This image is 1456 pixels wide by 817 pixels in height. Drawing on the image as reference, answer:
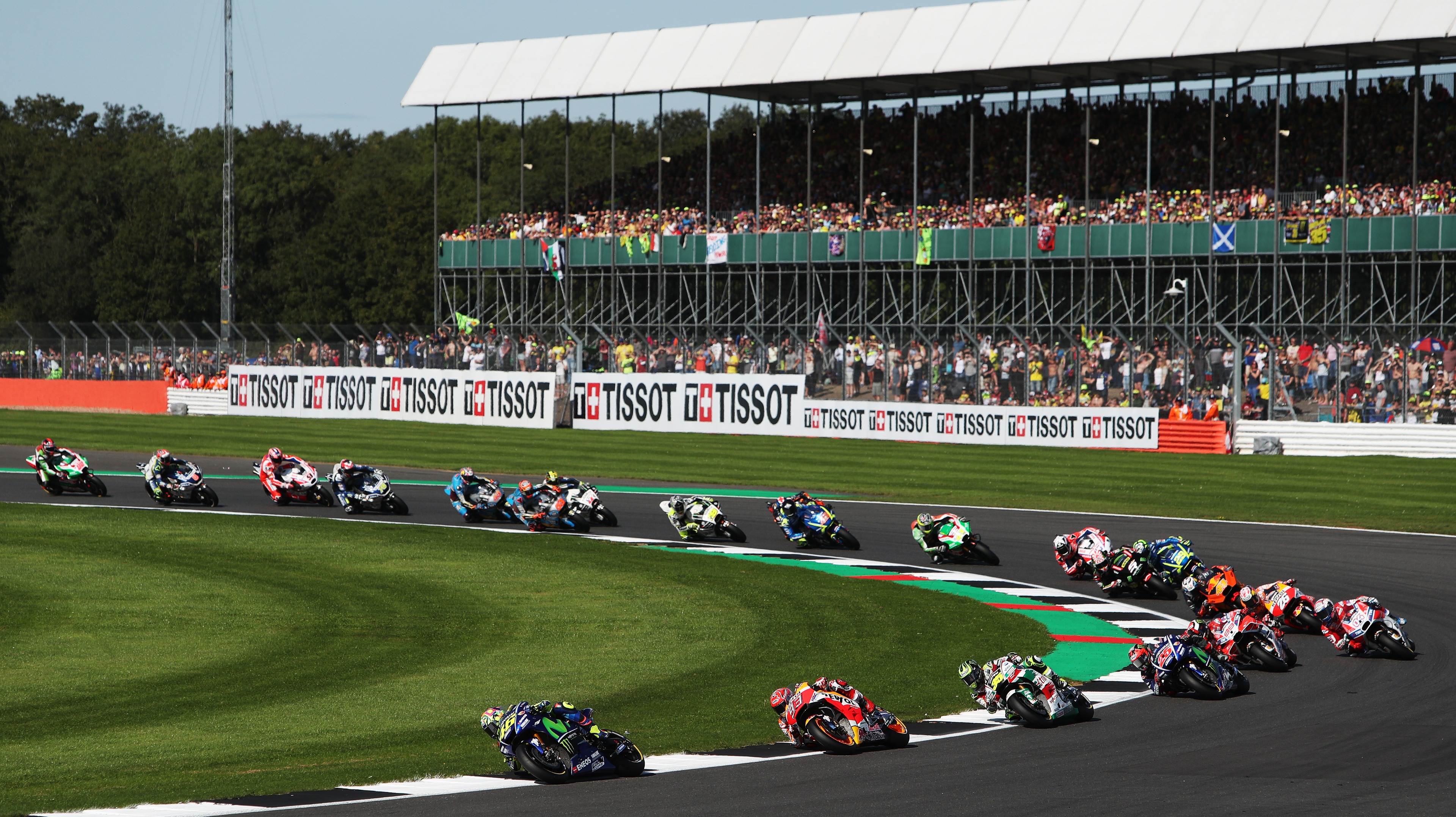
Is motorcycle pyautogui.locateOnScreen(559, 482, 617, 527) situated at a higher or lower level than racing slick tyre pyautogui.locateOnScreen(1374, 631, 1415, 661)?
higher

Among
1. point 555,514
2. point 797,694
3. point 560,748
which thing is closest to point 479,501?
point 555,514

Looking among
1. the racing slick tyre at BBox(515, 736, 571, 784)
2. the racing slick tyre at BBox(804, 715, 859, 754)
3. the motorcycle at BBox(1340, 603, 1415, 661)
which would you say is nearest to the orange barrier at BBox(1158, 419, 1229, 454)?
the motorcycle at BBox(1340, 603, 1415, 661)

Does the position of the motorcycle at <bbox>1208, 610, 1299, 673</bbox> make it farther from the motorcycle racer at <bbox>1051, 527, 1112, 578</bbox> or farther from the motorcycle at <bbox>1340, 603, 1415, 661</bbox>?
the motorcycle racer at <bbox>1051, 527, 1112, 578</bbox>

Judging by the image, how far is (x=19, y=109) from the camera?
13138cm

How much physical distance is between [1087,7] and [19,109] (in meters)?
108

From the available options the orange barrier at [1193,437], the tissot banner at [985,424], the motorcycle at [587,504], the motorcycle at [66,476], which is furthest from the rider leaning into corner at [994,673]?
the tissot banner at [985,424]

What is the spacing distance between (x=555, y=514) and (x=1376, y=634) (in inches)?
456

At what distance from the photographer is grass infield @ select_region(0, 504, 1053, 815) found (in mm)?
9141

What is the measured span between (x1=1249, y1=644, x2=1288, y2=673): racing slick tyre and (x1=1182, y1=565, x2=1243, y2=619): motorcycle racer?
1828 mm

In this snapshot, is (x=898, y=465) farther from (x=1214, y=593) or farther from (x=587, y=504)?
(x=1214, y=593)

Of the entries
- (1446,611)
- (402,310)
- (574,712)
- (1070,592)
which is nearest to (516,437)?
(1070,592)

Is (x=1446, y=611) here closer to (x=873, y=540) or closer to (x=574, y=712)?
(x=873, y=540)

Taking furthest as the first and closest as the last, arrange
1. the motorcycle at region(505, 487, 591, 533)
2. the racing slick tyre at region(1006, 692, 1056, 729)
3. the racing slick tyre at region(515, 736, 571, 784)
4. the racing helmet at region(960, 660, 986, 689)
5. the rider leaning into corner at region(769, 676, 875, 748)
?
the motorcycle at region(505, 487, 591, 533) < the racing helmet at region(960, 660, 986, 689) < the racing slick tyre at region(1006, 692, 1056, 729) < the rider leaning into corner at region(769, 676, 875, 748) < the racing slick tyre at region(515, 736, 571, 784)

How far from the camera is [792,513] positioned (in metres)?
19.8
